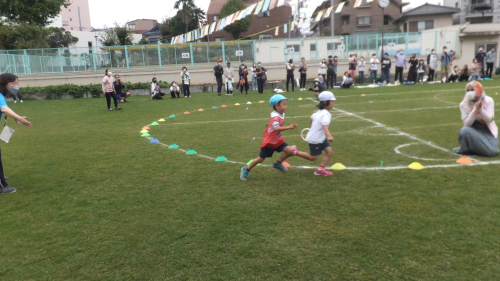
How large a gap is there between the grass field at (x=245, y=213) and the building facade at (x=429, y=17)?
43.9 metres

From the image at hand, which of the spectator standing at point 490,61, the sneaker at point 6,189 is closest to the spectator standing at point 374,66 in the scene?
the spectator standing at point 490,61

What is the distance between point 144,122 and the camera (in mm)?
12680

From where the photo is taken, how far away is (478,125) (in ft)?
23.3

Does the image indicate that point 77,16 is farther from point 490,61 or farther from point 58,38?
point 490,61

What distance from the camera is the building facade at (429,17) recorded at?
1834 inches

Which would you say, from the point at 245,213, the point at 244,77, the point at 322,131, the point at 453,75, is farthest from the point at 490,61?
the point at 245,213

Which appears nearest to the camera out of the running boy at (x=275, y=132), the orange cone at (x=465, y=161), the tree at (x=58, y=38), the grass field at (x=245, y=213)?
the grass field at (x=245, y=213)

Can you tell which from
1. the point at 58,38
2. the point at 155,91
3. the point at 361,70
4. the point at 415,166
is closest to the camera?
the point at 415,166

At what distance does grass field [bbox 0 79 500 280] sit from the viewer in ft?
11.8

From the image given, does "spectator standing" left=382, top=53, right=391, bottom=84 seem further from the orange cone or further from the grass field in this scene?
the orange cone

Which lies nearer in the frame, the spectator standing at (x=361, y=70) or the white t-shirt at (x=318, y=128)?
the white t-shirt at (x=318, y=128)

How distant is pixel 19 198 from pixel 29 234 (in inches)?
60.8

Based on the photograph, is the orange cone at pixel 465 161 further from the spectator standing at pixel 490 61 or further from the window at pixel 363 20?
the window at pixel 363 20

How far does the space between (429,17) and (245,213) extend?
167ft
